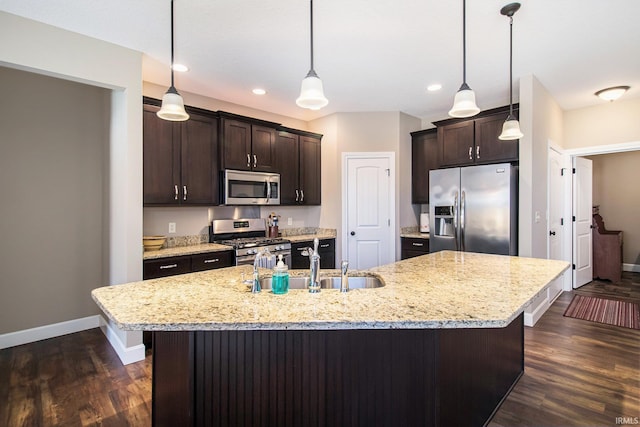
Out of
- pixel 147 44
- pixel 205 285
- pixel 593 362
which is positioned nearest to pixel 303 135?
pixel 147 44

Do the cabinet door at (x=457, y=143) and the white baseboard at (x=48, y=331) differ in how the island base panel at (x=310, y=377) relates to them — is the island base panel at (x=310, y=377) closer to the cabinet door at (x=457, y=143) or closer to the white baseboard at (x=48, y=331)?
the white baseboard at (x=48, y=331)

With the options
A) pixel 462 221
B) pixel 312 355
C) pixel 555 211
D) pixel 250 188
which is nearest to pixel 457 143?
pixel 462 221

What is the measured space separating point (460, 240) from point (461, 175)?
791 millimetres

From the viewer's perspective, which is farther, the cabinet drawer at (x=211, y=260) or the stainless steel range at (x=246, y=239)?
the stainless steel range at (x=246, y=239)

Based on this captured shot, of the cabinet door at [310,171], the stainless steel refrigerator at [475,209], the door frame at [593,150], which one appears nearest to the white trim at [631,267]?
the door frame at [593,150]

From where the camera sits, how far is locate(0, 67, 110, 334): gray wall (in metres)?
2.93

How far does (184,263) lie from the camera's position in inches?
122

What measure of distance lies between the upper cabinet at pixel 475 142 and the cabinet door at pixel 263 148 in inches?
89.0

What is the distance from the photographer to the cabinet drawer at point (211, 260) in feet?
10.5

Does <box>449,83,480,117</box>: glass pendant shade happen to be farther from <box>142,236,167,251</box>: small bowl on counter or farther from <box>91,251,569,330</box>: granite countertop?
<box>142,236,167,251</box>: small bowl on counter

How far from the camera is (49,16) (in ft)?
7.30

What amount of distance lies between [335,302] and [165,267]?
2.23 meters

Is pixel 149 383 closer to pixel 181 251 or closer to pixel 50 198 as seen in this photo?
pixel 181 251

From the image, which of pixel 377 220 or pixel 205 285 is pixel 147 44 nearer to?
pixel 205 285
